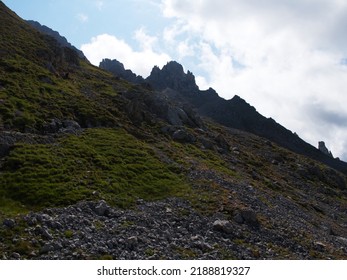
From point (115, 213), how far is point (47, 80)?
175 feet

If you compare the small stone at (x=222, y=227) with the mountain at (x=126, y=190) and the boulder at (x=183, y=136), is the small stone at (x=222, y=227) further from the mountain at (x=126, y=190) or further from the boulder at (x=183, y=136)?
the boulder at (x=183, y=136)

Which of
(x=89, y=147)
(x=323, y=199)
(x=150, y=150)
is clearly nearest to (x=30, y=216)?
(x=89, y=147)

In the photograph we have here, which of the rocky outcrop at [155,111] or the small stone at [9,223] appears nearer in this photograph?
the small stone at [9,223]

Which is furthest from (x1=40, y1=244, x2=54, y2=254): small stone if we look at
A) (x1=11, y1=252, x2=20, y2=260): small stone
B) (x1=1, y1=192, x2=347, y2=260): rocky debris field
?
(x1=11, y1=252, x2=20, y2=260): small stone

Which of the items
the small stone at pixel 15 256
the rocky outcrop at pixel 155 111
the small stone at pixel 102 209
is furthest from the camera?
the rocky outcrop at pixel 155 111

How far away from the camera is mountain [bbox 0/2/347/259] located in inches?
1208

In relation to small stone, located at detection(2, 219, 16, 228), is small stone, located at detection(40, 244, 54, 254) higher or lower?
lower

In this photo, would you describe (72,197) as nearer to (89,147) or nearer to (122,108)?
(89,147)

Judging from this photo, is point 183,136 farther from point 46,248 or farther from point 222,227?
point 46,248

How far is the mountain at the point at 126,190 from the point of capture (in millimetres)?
30672

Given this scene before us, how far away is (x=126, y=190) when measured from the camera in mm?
44781

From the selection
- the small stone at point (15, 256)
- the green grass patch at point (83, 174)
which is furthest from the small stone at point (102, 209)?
the small stone at point (15, 256)

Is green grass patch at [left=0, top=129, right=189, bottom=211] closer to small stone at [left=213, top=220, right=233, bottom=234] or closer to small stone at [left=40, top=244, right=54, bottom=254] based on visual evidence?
small stone at [left=213, top=220, right=233, bottom=234]

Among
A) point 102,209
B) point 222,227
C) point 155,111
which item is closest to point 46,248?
point 102,209
